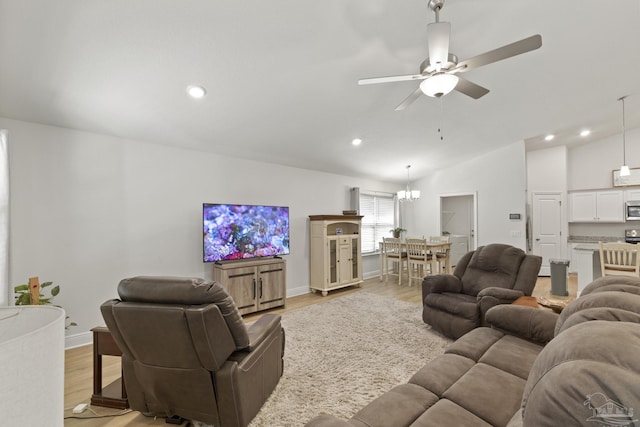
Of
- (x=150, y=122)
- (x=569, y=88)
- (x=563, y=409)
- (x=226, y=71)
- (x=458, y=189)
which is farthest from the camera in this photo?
(x=458, y=189)

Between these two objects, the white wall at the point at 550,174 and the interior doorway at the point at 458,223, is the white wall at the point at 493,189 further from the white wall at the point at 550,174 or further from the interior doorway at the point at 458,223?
the white wall at the point at 550,174

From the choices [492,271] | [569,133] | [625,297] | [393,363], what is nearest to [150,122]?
[393,363]

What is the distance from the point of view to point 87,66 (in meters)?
2.25

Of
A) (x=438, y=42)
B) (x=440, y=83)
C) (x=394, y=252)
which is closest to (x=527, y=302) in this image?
(x=440, y=83)

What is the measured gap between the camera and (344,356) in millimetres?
2781

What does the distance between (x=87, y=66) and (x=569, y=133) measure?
7.55 meters

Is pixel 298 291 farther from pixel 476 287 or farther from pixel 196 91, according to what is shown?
pixel 196 91

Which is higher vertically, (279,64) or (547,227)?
(279,64)

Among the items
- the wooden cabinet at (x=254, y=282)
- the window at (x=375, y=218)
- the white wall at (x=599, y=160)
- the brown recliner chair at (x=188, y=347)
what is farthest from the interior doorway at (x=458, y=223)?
the brown recliner chair at (x=188, y=347)

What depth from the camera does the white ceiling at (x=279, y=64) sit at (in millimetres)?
1979

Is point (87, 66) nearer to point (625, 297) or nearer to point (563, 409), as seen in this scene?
point (563, 409)

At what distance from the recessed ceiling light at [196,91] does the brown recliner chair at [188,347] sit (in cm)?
187

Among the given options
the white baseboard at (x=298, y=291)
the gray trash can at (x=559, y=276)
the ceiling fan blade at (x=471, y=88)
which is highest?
the ceiling fan blade at (x=471, y=88)

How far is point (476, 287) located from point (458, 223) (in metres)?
5.41
